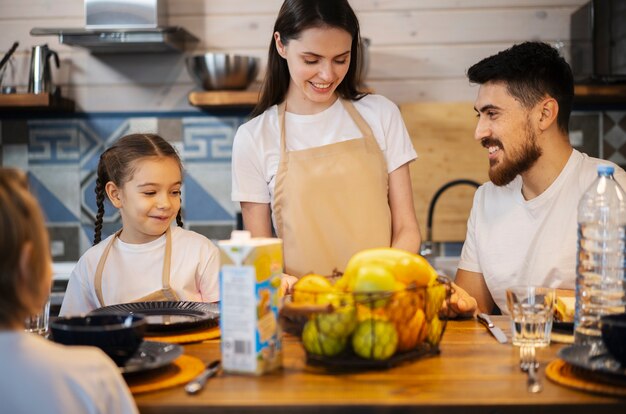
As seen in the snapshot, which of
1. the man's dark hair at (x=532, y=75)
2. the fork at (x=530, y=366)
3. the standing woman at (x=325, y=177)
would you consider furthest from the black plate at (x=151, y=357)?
the man's dark hair at (x=532, y=75)

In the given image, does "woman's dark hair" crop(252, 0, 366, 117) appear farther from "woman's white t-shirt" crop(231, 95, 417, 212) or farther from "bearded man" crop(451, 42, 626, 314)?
"bearded man" crop(451, 42, 626, 314)

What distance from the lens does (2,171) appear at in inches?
40.3

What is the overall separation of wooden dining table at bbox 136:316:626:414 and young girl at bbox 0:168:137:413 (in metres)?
0.12

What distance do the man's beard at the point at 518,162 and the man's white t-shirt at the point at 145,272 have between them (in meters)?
0.82

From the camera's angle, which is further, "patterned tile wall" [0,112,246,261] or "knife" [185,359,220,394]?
"patterned tile wall" [0,112,246,261]

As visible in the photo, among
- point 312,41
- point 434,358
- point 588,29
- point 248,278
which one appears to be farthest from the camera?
point 588,29

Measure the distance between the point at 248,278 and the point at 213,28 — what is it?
105 inches

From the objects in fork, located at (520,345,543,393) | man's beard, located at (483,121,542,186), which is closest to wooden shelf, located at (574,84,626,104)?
man's beard, located at (483,121,542,186)

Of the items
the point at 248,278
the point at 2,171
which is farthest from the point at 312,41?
the point at 2,171

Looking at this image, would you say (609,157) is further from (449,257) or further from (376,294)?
(376,294)

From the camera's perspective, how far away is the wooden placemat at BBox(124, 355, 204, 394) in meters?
1.16

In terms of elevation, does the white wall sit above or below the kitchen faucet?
above

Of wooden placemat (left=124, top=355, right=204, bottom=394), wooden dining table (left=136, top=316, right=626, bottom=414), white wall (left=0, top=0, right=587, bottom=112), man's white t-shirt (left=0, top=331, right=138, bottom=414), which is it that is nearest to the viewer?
man's white t-shirt (left=0, top=331, right=138, bottom=414)

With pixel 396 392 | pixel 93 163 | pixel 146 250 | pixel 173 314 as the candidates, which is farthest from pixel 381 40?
pixel 396 392
